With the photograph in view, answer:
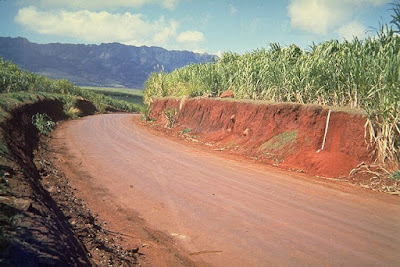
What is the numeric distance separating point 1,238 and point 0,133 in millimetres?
4694

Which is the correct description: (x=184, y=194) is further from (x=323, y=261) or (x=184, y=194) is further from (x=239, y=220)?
(x=323, y=261)

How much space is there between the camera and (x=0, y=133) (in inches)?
245

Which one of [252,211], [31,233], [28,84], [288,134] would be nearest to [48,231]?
[31,233]

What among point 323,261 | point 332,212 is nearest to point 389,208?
point 332,212

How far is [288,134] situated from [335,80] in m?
1.94

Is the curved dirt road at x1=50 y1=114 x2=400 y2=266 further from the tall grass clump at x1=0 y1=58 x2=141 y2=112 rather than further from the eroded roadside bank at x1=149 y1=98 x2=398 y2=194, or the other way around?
the tall grass clump at x1=0 y1=58 x2=141 y2=112

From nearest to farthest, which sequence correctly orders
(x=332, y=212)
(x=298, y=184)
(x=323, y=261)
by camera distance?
1. (x=323, y=261)
2. (x=332, y=212)
3. (x=298, y=184)

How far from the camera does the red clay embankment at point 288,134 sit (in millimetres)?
7141

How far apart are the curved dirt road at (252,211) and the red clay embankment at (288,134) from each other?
104 centimetres

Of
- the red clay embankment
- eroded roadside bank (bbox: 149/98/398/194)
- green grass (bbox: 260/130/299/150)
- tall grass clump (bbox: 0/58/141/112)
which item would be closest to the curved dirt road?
eroded roadside bank (bbox: 149/98/398/194)

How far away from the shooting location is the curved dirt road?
3420mm

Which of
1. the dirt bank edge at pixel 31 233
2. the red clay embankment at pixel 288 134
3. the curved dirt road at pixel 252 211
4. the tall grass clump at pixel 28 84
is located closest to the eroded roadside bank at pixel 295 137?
the red clay embankment at pixel 288 134

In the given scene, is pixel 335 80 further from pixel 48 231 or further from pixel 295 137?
pixel 48 231

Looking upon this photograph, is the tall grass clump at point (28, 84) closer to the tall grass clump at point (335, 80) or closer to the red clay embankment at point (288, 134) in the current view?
the tall grass clump at point (335, 80)
